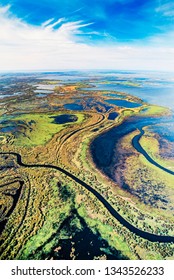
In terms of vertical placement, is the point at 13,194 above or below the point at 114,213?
above

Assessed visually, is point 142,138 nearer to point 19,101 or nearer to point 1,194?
point 1,194

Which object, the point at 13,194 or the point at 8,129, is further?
the point at 8,129

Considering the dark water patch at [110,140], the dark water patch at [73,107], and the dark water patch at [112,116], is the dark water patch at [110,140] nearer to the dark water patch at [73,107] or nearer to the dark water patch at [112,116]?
the dark water patch at [112,116]

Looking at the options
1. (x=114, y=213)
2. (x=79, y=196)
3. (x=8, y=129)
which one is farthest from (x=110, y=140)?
(x=8, y=129)

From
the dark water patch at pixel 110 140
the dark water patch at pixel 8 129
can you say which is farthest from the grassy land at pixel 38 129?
the dark water patch at pixel 110 140

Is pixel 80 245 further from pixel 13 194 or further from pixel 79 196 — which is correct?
pixel 13 194

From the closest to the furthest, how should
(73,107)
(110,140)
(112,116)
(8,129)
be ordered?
(110,140) < (8,129) < (112,116) < (73,107)

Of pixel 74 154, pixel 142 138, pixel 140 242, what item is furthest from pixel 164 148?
pixel 140 242

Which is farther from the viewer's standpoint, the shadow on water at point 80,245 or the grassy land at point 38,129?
the grassy land at point 38,129
